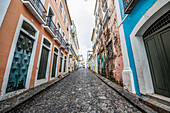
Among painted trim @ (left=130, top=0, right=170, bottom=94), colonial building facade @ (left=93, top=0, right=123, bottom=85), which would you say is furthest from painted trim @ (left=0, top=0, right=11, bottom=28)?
colonial building facade @ (left=93, top=0, right=123, bottom=85)

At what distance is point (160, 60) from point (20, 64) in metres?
5.73

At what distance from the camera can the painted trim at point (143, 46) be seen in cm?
176

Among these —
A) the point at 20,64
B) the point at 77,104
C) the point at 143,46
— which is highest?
the point at 143,46

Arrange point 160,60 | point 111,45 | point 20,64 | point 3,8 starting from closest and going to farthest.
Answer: point 160,60
point 3,8
point 20,64
point 111,45

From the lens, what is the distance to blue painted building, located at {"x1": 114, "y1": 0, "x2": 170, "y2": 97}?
5.94ft

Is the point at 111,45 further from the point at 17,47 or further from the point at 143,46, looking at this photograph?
the point at 17,47

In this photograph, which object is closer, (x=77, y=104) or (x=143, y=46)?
(x=77, y=104)

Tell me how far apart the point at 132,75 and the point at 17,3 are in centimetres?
606

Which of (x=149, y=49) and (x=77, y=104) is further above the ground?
(x=149, y=49)

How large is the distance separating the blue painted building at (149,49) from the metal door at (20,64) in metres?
5.09

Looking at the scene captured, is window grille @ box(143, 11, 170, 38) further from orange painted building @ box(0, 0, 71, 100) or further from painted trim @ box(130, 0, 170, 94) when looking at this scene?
orange painted building @ box(0, 0, 71, 100)

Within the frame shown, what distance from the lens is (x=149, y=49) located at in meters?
2.30

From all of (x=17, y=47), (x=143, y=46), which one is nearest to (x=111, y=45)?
(x=143, y=46)

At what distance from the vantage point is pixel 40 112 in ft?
5.36
